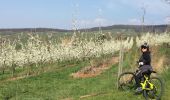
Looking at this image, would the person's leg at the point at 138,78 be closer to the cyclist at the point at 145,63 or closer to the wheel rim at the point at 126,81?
the cyclist at the point at 145,63

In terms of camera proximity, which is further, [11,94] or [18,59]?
[18,59]

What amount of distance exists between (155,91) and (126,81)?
3.27 metres

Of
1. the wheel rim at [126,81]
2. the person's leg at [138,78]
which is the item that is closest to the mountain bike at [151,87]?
the person's leg at [138,78]

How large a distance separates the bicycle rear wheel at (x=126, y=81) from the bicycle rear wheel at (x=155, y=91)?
210 centimetres

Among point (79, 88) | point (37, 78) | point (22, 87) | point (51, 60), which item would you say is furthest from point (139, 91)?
point (51, 60)

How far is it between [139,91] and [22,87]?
16.4m

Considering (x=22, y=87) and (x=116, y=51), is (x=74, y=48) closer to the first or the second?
(x=116, y=51)

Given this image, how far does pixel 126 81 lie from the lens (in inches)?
847

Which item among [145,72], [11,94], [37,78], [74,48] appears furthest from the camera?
[74,48]

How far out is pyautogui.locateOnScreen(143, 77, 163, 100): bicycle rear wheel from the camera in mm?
18156

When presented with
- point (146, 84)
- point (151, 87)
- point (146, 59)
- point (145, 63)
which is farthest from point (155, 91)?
point (146, 59)

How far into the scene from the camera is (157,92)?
1881 cm

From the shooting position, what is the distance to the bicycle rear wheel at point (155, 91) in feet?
59.6

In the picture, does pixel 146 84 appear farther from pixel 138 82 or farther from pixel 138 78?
pixel 138 82
